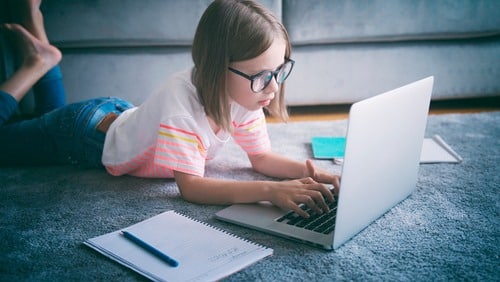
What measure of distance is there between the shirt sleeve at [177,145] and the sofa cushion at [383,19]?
2.80 ft

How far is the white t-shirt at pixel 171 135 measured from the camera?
3.25ft

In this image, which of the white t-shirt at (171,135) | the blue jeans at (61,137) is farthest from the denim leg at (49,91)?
the white t-shirt at (171,135)

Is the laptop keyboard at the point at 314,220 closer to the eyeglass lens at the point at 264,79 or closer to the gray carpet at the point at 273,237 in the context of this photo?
the gray carpet at the point at 273,237

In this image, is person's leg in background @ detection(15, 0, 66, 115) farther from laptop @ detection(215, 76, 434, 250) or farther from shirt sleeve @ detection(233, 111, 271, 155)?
laptop @ detection(215, 76, 434, 250)

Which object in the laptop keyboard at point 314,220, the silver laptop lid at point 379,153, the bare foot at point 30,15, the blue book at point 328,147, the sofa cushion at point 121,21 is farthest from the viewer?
the sofa cushion at point 121,21

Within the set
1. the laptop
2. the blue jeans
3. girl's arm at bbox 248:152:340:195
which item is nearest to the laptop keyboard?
the laptop

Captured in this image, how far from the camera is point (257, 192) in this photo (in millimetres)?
938

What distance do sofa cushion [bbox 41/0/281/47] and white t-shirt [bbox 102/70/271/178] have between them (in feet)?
1.59

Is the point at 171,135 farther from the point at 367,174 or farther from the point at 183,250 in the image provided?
the point at 367,174

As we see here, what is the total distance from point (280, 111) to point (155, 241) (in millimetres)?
495

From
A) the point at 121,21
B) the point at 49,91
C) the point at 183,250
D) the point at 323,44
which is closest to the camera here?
the point at 183,250

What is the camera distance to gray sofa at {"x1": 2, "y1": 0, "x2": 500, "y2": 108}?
5.36 feet

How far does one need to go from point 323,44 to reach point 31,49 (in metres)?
0.98

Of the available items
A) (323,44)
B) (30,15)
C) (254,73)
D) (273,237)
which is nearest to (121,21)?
(30,15)
